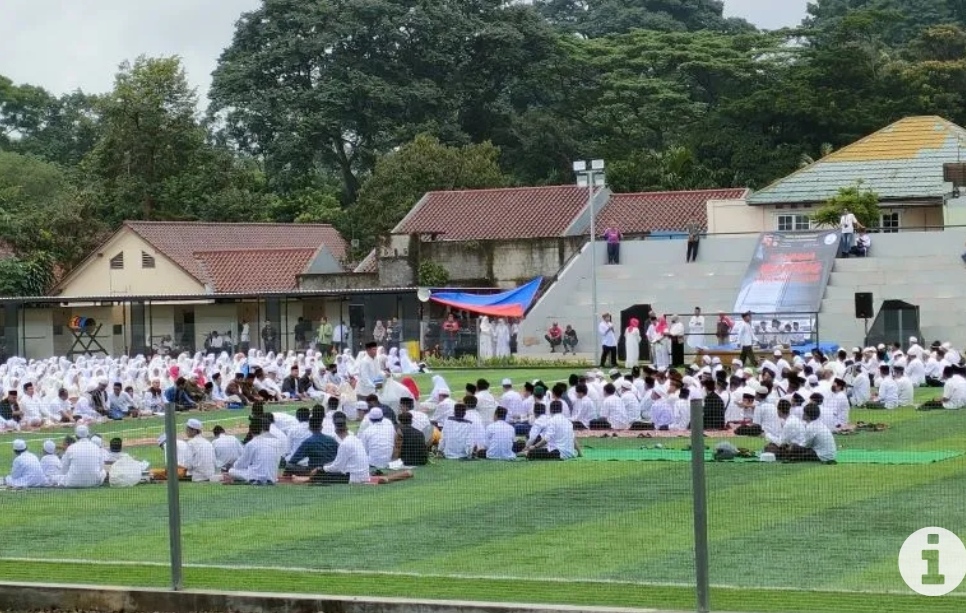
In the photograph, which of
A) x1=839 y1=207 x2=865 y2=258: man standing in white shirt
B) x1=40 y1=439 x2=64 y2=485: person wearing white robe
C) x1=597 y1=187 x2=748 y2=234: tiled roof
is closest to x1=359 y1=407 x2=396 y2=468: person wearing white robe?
x1=40 y1=439 x2=64 y2=485: person wearing white robe

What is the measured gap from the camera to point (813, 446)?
20766 mm

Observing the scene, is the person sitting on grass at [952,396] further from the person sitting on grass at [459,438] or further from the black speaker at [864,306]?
the black speaker at [864,306]

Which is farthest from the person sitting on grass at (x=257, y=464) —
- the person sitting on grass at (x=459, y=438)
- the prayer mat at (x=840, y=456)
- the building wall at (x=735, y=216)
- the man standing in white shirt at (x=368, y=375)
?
the building wall at (x=735, y=216)

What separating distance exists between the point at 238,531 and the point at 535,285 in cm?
3503

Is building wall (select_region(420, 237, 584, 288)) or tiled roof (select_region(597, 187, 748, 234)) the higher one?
tiled roof (select_region(597, 187, 748, 234))

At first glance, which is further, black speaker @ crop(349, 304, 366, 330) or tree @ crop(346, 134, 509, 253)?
tree @ crop(346, 134, 509, 253)

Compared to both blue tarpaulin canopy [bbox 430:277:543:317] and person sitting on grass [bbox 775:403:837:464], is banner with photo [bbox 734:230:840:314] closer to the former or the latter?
blue tarpaulin canopy [bbox 430:277:543:317]

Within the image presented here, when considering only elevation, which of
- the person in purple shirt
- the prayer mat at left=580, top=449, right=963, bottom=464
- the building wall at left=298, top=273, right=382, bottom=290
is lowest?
the prayer mat at left=580, top=449, right=963, bottom=464

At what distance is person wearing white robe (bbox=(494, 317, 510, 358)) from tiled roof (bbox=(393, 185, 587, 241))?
38.2 ft

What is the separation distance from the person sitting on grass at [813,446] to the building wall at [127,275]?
149 feet

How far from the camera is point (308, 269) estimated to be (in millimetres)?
63375

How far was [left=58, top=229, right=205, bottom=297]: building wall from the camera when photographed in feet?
211

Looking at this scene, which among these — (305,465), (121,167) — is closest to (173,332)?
(121,167)

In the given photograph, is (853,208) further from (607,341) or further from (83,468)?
(83,468)
